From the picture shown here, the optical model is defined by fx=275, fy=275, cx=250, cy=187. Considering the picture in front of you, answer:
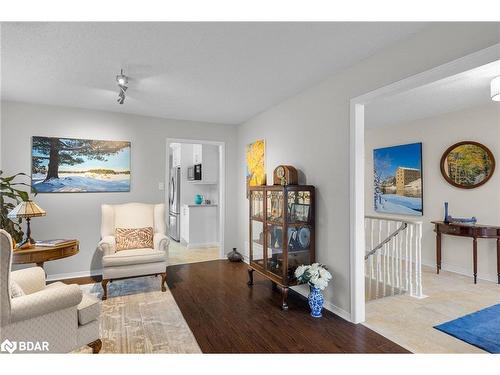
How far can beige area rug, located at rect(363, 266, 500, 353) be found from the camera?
7.14ft

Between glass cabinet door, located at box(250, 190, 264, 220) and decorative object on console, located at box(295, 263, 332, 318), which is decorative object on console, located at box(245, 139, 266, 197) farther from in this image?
decorative object on console, located at box(295, 263, 332, 318)

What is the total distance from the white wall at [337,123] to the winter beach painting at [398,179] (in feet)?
7.92

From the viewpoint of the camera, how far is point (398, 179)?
484 cm

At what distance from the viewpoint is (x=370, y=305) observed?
2961 millimetres

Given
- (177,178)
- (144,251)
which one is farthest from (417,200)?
(177,178)

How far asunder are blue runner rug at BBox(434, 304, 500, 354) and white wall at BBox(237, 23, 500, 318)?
89cm

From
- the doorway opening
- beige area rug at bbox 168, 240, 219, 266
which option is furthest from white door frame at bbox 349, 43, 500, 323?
beige area rug at bbox 168, 240, 219, 266

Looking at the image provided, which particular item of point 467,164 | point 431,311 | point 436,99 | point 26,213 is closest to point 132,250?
point 26,213

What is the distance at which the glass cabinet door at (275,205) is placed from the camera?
9.96ft

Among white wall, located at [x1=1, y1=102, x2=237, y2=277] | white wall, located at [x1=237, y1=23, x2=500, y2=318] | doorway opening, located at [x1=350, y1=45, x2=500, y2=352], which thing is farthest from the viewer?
white wall, located at [x1=1, y1=102, x2=237, y2=277]

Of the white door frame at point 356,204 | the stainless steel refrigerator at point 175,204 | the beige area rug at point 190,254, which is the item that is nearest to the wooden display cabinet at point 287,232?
the white door frame at point 356,204

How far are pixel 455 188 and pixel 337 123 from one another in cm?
266

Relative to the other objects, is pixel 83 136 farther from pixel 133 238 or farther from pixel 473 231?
pixel 473 231

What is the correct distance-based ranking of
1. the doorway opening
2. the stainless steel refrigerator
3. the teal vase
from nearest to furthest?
the doorway opening < the teal vase < the stainless steel refrigerator
